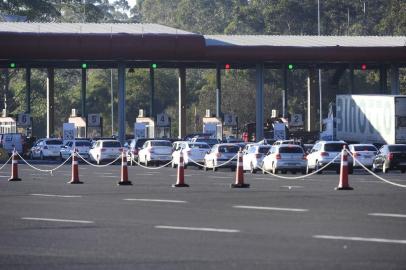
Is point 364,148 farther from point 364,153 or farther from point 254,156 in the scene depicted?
point 254,156

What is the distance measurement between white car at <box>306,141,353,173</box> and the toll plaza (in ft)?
80.4

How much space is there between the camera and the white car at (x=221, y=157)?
51438mm

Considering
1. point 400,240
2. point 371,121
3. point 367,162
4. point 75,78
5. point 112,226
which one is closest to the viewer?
point 400,240

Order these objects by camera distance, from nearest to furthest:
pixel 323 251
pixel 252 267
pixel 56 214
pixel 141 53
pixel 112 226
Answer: pixel 252 267, pixel 323 251, pixel 112 226, pixel 56 214, pixel 141 53

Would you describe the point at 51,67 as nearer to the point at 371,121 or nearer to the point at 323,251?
the point at 371,121

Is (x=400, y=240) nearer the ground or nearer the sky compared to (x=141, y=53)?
nearer the ground

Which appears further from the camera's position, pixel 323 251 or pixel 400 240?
pixel 400 240

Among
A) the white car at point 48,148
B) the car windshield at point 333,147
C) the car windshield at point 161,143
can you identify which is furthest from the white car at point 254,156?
the white car at point 48,148

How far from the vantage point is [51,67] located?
8331 centimetres

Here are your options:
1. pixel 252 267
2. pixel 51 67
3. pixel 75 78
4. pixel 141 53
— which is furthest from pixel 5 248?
pixel 75 78

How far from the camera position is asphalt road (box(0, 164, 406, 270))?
48.3 ft

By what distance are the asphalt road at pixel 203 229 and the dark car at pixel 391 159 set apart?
1714cm

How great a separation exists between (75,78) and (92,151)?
11065cm

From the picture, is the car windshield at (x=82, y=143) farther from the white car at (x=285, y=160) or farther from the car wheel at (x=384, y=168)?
the car wheel at (x=384, y=168)
